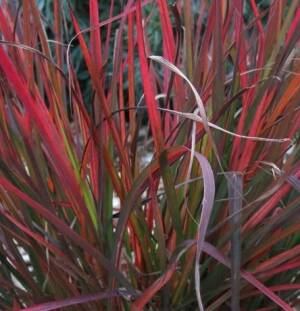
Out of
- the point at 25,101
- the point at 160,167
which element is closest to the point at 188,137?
the point at 160,167

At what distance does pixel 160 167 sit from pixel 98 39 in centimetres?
20

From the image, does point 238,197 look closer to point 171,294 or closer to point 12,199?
point 171,294

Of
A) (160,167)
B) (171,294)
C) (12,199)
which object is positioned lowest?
(171,294)

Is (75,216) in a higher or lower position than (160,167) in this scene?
lower

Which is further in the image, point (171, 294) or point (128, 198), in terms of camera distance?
point (171, 294)

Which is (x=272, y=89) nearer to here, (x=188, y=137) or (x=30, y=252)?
(x=188, y=137)

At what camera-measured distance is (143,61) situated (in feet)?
2.33

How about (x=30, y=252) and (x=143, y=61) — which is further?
(x=30, y=252)

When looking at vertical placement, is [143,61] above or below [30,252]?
above

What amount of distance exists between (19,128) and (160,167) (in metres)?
0.22

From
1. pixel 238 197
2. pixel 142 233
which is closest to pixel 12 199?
pixel 142 233

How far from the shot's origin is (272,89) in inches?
33.9

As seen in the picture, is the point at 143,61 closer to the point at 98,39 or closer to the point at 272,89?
the point at 98,39

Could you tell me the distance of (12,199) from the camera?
83 centimetres
